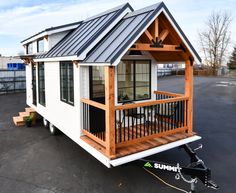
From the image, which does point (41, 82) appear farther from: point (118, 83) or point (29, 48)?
point (118, 83)

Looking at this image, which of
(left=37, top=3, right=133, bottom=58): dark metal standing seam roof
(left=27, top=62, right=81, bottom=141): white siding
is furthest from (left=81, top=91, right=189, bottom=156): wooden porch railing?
(left=37, top=3, right=133, bottom=58): dark metal standing seam roof

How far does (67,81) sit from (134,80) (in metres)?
2.00

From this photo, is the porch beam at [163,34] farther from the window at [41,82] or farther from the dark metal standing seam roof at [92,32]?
the window at [41,82]

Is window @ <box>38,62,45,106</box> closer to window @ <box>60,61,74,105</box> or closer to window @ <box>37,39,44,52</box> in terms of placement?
window @ <box>37,39,44,52</box>

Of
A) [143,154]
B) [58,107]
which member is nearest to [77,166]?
[143,154]

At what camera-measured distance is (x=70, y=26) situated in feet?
29.1

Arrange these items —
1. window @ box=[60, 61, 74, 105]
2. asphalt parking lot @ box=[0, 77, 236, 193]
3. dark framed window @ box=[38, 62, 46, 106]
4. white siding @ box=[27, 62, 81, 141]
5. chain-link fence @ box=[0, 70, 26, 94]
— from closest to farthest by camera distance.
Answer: asphalt parking lot @ box=[0, 77, 236, 193] < white siding @ box=[27, 62, 81, 141] < window @ box=[60, 61, 74, 105] < dark framed window @ box=[38, 62, 46, 106] < chain-link fence @ box=[0, 70, 26, 94]

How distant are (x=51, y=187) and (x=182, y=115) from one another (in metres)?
3.91

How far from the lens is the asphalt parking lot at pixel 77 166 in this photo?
5.44 metres

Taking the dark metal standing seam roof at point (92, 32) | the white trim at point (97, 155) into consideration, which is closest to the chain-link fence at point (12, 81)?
the dark metal standing seam roof at point (92, 32)

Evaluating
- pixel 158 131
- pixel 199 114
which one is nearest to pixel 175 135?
pixel 158 131

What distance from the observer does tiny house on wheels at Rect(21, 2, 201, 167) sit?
5.38 meters

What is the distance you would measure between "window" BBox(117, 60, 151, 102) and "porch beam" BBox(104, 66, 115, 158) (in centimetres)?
230

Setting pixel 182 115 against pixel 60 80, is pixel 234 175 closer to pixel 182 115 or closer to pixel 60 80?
pixel 182 115
